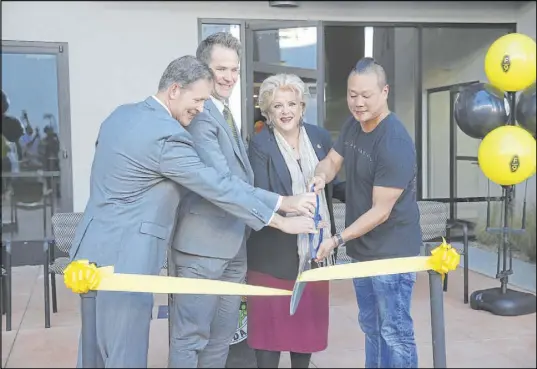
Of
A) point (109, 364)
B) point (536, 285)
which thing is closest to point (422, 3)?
point (536, 285)

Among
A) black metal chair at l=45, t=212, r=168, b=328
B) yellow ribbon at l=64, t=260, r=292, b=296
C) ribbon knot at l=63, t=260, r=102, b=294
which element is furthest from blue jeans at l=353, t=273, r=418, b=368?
black metal chair at l=45, t=212, r=168, b=328

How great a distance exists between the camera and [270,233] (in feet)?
9.07

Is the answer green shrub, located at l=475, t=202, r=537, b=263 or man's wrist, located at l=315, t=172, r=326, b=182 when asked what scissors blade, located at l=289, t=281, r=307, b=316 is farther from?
green shrub, located at l=475, t=202, r=537, b=263

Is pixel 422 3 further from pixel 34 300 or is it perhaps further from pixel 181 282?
pixel 181 282

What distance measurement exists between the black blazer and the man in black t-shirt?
14 centimetres

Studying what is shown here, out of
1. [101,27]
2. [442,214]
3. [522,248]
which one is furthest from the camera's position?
[101,27]

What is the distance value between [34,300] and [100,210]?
323cm

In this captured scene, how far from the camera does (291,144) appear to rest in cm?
281

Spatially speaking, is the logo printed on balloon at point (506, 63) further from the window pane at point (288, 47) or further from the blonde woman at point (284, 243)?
the window pane at point (288, 47)

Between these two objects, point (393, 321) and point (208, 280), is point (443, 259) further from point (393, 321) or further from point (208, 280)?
point (208, 280)

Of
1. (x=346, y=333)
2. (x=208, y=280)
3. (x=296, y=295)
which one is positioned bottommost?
(x=346, y=333)

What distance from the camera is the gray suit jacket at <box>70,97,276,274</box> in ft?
7.11

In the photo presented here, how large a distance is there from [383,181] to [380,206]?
0.10 meters

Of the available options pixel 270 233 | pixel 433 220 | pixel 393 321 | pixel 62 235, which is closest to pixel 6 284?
pixel 62 235
